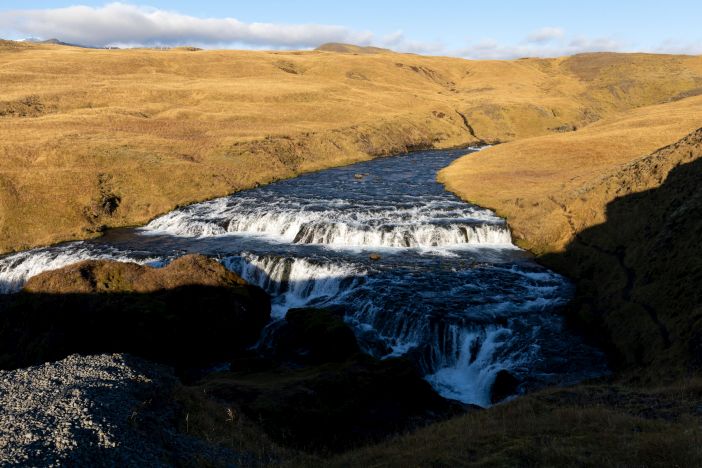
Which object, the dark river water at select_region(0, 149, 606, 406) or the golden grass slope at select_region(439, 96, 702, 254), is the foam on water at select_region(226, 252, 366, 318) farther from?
the golden grass slope at select_region(439, 96, 702, 254)

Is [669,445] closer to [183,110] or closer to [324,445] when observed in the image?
[324,445]

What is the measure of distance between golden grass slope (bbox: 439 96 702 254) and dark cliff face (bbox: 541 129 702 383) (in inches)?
86.1

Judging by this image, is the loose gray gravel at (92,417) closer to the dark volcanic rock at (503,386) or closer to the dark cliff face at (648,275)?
the dark volcanic rock at (503,386)

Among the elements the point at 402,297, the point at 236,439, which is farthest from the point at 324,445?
the point at 402,297

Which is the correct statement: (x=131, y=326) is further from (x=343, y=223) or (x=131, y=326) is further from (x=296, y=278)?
(x=343, y=223)

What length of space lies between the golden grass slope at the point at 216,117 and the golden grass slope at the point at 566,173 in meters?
27.2

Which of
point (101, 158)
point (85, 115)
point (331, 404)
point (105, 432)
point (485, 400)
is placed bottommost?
point (485, 400)

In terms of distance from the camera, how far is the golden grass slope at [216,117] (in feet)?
196

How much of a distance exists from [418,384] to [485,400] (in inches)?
202

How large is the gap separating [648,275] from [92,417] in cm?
3081

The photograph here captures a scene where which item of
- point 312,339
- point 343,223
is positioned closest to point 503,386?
point 312,339

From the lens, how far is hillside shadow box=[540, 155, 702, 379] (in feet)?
82.1

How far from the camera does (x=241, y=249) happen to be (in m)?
45.2

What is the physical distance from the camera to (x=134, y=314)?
2886 cm
